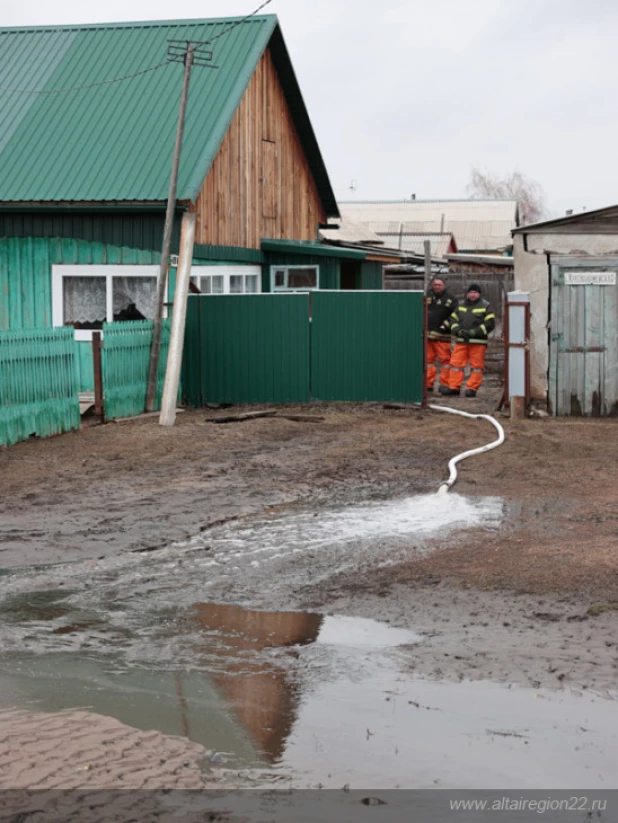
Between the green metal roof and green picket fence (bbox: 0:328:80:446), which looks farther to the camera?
the green metal roof

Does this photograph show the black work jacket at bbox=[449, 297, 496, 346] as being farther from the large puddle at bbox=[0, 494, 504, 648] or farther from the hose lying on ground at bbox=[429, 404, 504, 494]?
the large puddle at bbox=[0, 494, 504, 648]

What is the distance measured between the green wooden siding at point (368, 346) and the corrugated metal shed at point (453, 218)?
43.7 m

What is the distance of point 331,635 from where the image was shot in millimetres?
6688

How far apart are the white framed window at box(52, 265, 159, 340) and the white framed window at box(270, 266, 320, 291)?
4.77 meters

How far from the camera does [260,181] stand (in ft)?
76.9

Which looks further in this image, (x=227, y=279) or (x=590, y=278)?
(x=227, y=279)

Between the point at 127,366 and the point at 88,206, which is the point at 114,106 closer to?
the point at 88,206

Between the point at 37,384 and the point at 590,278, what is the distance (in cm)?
780

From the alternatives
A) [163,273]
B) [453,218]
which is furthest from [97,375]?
[453,218]

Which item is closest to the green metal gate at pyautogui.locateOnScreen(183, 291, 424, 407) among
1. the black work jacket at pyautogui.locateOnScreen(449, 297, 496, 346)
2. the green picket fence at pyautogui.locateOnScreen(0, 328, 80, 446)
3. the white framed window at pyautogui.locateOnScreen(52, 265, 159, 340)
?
the white framed window at pyautogui.locateOnScreen(52, 265, 159, 340)

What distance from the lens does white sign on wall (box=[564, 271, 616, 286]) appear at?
16.7 metres

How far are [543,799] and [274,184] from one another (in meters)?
20.8

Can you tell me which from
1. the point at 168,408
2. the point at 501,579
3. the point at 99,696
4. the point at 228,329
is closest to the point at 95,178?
the point at 228,329

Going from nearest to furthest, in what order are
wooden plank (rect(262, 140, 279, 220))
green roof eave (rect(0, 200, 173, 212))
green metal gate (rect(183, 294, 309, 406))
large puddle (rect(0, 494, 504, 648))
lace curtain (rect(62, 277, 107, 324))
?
1. large puddle (rect(0, 494, 504, 648))
2. green metal gate (rect(183, 294, 309, 406))
3. green roof eave (rect(0, 200, 173, 212))
4. lace curtain (rect(62, 277, 107, 324))
5. wooden plank (rect(262, 140, 279, 220))
